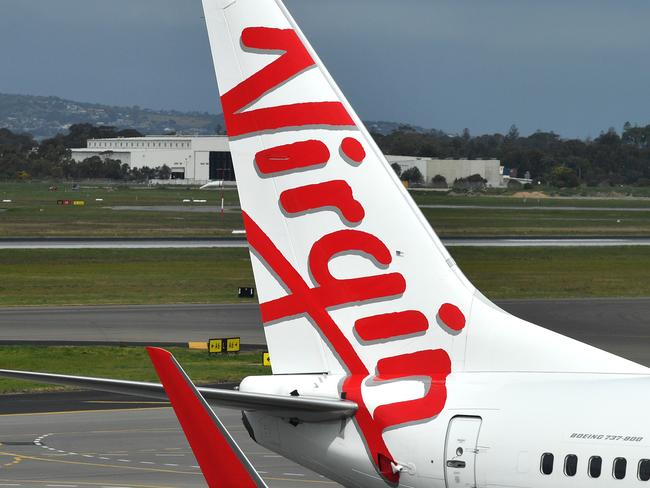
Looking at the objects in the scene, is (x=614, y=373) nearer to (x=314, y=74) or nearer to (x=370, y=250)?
(x=370, y=250)

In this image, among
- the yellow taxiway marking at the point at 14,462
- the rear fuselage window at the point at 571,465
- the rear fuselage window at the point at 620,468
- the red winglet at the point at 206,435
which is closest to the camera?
the red winglet at the point at 206,435

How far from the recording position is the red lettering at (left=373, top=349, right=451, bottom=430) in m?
13.7

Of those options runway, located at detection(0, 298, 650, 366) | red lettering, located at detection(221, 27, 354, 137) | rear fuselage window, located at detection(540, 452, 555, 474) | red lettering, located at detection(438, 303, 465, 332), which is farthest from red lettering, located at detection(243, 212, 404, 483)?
runway, located at detection(0, 298, 650, 366)

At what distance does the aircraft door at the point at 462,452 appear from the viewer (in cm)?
1299

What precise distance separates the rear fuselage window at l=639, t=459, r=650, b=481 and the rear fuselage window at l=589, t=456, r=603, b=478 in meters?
0.40

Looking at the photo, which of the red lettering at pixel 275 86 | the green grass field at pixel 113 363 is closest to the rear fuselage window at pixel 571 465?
the red lettering at pixel 275 86

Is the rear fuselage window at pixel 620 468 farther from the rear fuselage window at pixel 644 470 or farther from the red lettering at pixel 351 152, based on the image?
the red lettering at pixel 351 152

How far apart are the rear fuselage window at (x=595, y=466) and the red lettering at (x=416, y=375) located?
6.49 feet

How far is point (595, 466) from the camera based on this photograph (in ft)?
39.9

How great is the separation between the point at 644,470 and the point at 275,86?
617cm

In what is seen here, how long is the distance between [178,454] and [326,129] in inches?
638

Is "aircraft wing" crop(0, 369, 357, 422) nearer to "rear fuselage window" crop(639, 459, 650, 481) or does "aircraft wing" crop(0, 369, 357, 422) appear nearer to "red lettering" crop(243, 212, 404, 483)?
"red lettering" crop(243, 212, 404, 483)

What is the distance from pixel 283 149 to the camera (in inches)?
580

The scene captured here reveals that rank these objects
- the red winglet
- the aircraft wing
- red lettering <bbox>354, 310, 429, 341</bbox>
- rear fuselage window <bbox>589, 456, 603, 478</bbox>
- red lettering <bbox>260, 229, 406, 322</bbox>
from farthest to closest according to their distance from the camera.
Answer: red lettering <bbox>260, 229, 406, 322</bbox>, red lettering <bbox>354, 310, 429, 341</bbox>, the aircraft wing, rear fuselage window <bbox>589, 456, 603, 478</bbox>, the red winglet
